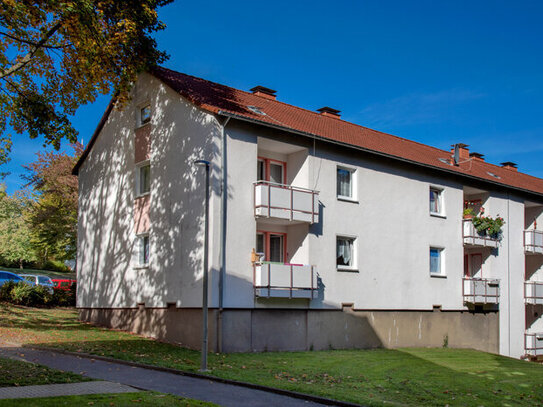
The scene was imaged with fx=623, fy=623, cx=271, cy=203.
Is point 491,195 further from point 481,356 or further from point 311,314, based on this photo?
point 311,314

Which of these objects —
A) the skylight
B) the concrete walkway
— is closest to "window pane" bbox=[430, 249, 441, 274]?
the skylight

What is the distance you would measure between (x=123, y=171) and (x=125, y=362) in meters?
11.6

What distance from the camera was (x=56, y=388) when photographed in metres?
11.6

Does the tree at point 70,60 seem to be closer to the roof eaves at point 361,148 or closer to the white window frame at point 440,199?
the roof eaves at point 361,148

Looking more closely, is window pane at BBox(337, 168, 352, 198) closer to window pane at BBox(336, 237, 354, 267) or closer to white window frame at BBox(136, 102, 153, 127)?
window pane at BBox(336, 237, 354, 267)

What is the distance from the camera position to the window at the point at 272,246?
23297mm

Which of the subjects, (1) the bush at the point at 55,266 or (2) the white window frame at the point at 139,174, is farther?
(1) the bush at the point at 55,266

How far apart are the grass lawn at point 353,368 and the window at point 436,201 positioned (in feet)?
21.9

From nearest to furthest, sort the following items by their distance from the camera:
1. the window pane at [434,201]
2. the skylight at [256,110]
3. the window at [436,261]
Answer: the skylight at [256,110] → the window at [436,261] → the window pane at [434,201]

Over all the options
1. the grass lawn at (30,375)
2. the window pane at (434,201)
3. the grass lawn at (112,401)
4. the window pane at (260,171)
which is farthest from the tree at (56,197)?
the grass lawn at (112,401)

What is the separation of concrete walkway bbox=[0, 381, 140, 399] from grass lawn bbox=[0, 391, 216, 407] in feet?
1.54

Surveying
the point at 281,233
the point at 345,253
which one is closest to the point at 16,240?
the point at 281,233

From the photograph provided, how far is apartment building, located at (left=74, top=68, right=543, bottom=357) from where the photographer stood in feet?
68.9

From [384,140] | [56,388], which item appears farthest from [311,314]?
[56,388]
